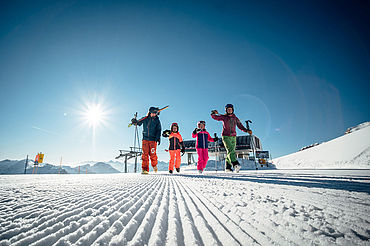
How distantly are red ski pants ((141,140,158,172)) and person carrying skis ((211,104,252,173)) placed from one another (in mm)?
2343

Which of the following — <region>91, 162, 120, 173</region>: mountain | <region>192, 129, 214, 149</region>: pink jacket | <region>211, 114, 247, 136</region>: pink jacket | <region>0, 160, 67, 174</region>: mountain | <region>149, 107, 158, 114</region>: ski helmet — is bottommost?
<region>91, 162, 120, 173</region>: mountain

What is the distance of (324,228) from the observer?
0.51 m

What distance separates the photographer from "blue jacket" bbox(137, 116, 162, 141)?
17.3 feet

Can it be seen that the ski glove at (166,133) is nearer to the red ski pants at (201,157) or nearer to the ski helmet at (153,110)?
the ski helmet at (153,110)

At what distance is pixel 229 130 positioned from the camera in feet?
15.6

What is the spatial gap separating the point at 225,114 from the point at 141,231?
4.82 meters

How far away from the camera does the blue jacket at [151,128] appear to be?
5.27 m

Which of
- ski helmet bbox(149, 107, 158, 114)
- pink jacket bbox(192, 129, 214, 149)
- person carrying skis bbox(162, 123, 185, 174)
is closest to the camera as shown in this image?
pink jacket bbox(192, 129, 214, 149)

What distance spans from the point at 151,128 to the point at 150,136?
29cm

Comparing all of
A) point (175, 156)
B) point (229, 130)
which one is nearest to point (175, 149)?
point (175, 156)

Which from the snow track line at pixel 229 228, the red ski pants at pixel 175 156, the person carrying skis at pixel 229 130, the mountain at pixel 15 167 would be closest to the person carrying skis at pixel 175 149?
the red ski pants at pixel 175 156

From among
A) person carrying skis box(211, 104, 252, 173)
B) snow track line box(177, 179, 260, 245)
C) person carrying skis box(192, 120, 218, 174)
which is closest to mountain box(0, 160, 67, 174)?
person carrying skis box(192, 120, 218, 174)

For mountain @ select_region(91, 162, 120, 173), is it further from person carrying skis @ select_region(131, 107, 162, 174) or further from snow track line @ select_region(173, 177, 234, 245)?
snow track line @ select_region(173, 177, 234, 245)

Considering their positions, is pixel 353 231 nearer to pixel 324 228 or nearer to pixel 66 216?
pixel 324 228
